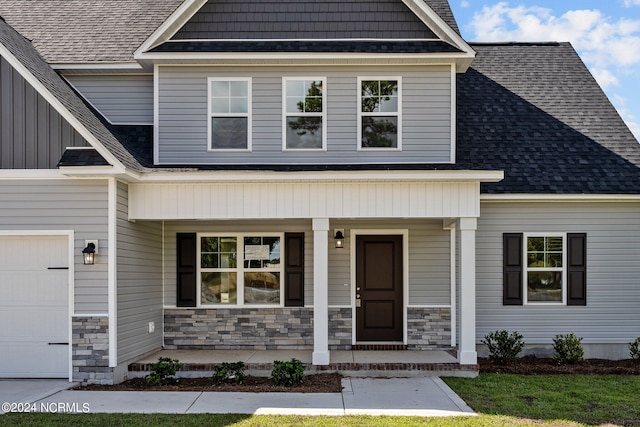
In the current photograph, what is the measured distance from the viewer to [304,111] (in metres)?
11.2

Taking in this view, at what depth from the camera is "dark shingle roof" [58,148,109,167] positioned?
29.5 feet

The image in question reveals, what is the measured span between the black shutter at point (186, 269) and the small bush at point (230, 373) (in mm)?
2393

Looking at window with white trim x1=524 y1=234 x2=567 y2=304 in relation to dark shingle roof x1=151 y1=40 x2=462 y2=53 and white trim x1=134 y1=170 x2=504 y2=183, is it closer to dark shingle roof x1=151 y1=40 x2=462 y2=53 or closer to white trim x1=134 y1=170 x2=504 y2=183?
white trim x1=134 y1=170 x2=504 y2=183

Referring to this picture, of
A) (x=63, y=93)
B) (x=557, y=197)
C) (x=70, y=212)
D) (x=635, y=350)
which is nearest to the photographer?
(x=70, y=212)

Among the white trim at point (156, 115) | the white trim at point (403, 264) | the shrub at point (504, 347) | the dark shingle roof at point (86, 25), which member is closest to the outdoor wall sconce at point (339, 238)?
the white trim at point (403, 264)

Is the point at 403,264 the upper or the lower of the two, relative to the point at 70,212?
lower

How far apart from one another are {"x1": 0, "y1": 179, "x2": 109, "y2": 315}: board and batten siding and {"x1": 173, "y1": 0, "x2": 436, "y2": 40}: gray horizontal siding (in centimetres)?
368

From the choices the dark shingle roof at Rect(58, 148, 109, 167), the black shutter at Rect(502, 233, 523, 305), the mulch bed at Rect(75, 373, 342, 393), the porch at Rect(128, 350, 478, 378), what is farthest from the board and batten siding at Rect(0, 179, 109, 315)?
the black shutter at Rect(502, 233, 523, 305)

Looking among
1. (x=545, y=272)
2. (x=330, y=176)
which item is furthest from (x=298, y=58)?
(x=545, y=272)

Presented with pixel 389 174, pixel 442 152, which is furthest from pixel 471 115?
pixel 389 174

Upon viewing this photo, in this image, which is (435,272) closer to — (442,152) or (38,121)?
(442,152)

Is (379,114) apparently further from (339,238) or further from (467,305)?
(467,305)

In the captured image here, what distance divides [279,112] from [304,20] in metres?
1.78

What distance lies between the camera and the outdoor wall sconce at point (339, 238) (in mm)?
11675
